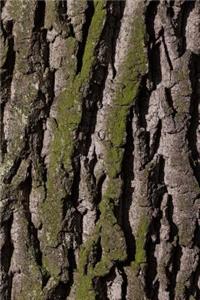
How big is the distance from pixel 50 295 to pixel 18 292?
80mm

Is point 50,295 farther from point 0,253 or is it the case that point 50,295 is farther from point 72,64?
point 72,64

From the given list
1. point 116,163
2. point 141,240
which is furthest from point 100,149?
point 141,240

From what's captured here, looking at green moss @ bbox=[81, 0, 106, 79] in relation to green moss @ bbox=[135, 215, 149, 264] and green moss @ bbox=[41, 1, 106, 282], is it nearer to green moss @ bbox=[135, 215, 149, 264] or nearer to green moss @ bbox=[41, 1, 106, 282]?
green moss @ bbox=[41, 1, 106, 282]

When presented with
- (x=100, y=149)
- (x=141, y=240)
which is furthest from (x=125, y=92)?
(x=141, y=240)

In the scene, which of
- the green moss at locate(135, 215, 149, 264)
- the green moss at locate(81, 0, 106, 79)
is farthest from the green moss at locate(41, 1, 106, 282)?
the green moss at locate(135, 215, 149, 264)

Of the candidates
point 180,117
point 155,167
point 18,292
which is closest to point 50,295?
point 18,292

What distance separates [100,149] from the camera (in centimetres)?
146

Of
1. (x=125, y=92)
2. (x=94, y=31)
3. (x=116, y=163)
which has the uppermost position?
(x=94, y=31)

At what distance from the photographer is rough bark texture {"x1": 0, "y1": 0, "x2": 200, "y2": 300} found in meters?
1.42

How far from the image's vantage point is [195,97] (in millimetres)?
1450

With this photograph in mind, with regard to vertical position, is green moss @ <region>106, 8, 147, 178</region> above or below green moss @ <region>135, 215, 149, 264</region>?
above

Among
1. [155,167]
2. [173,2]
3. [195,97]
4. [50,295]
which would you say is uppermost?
[173,2]

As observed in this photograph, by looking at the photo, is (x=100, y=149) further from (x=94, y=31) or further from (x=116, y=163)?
(x=94, y=31)

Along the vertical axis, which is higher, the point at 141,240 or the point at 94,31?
the point at 94,31
